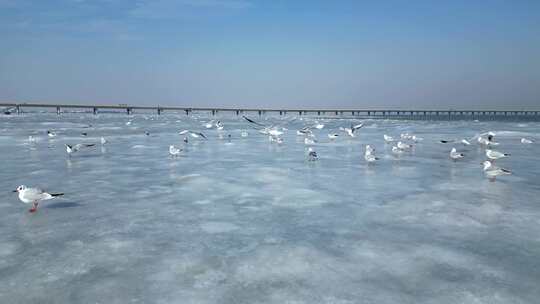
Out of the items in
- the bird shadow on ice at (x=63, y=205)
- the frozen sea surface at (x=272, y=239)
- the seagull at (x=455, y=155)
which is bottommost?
the frozen sea surface at (x=272, y=239)

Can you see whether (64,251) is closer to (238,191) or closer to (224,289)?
(224,289)

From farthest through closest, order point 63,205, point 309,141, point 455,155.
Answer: point 309,141 → point 455,155 → point 63,205

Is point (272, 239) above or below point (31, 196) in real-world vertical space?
below

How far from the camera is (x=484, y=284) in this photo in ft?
15.4

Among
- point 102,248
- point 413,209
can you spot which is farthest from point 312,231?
point 102,248

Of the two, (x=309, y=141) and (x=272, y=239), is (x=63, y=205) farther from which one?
(x=309, y=141)

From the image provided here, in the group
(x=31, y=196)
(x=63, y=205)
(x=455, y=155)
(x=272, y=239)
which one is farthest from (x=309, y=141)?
(x=272, y=239)

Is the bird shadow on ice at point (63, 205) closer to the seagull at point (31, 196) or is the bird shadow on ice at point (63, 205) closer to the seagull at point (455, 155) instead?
the seagull at point (31, 196)

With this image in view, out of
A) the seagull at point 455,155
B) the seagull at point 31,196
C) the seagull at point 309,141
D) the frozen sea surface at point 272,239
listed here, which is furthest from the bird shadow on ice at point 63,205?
the seagull at point 309,141

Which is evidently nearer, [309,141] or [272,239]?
[272,239]

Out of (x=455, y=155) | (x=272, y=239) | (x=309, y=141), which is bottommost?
(x=272, y=239)

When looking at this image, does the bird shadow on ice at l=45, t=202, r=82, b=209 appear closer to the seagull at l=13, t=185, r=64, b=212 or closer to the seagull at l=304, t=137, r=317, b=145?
the seagull at l=13, t=185, r=64, b=212

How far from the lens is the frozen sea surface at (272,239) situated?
456cm

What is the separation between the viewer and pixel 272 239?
6.31 m
